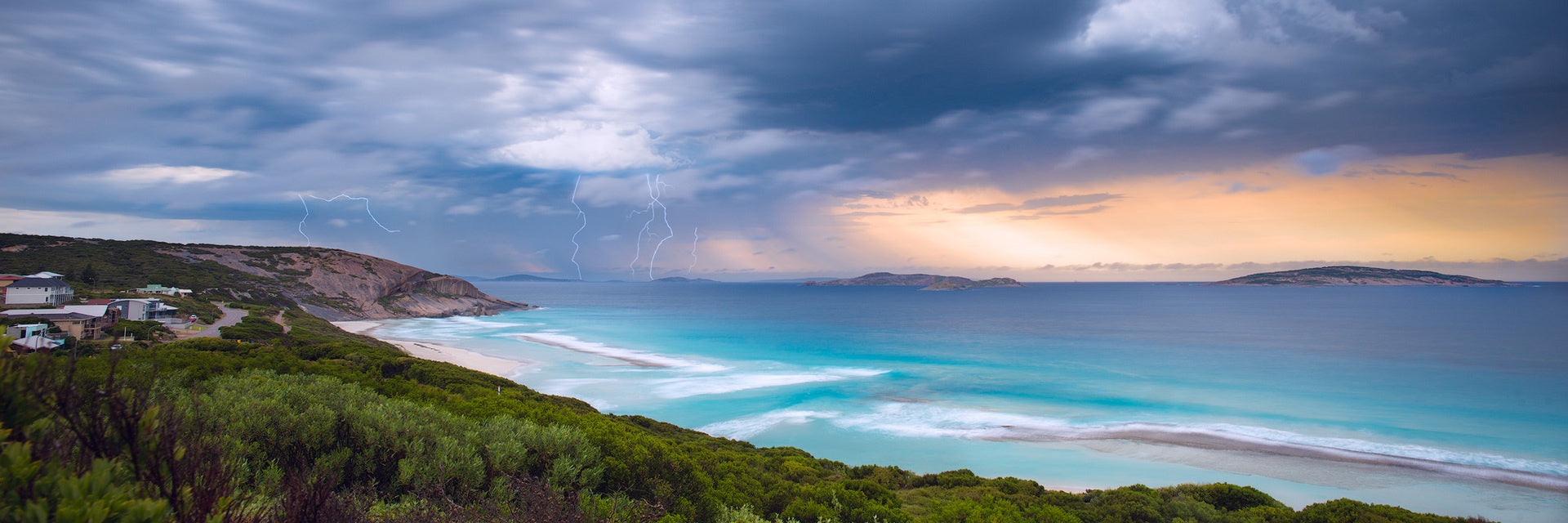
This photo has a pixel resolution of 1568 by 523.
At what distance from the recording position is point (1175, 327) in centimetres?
7394

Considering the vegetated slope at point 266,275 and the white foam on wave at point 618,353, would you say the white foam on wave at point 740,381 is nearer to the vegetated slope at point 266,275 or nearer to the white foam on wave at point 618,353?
the white foam on wave at point 618,353

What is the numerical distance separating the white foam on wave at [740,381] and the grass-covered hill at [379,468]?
19957 millimetres

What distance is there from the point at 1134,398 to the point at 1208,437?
842 centimetres

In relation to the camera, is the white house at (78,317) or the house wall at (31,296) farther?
the house wall at (31,296)

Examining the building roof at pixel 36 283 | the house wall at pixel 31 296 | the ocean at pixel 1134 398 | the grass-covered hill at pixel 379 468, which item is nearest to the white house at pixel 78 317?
the house wall at pixel 31 296

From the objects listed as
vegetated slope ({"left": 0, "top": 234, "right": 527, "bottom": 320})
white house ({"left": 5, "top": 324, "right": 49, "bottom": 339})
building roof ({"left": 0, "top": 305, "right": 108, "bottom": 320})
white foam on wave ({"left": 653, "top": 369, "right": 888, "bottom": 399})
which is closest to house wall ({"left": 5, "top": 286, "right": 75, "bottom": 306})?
building roof ({"left": 0, "top": 305, "right": 108, "bottom": 320})

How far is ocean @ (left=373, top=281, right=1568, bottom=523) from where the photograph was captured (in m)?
21.5

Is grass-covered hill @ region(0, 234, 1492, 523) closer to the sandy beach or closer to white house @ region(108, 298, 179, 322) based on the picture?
the sandy beach

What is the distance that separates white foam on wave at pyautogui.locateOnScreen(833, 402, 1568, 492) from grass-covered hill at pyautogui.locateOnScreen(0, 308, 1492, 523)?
11983mm

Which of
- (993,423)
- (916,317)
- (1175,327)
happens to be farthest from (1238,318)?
(993,423)

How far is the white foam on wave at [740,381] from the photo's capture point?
117 feet

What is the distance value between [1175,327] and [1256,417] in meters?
50.4

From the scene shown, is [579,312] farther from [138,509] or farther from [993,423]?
[138,509]

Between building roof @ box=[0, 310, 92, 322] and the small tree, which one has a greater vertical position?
the small tree
